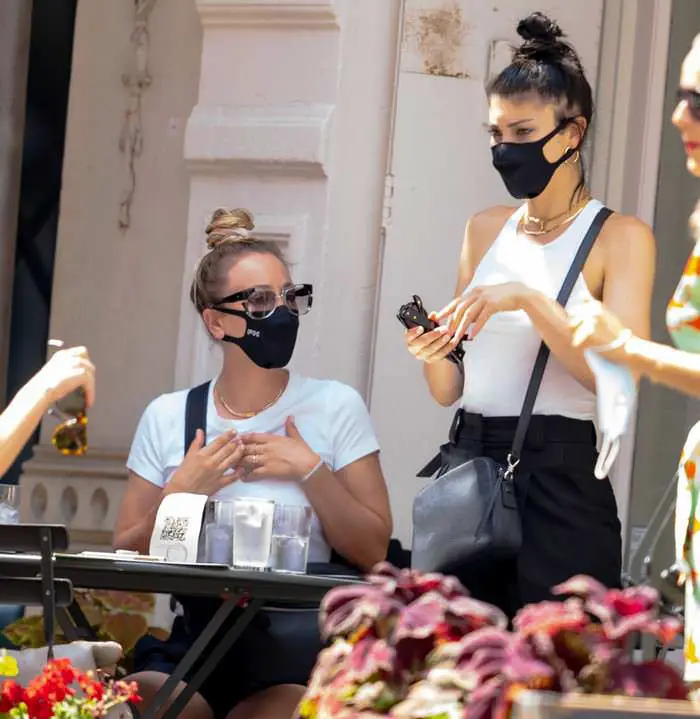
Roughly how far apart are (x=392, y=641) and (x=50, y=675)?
1.08m

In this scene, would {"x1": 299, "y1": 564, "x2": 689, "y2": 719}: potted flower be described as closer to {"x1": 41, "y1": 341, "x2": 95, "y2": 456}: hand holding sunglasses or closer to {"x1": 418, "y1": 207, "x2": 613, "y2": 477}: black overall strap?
{"x1": 418, "y1": 207, "x2": 613, "y2": 477}: black overall strap

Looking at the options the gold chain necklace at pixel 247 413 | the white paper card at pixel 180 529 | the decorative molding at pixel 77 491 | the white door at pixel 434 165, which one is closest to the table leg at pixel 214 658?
the white paper card at pixel 180 529

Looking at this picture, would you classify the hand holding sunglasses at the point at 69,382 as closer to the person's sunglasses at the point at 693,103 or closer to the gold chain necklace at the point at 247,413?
the gold chain necklace at the point at 247,413

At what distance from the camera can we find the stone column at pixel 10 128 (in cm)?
596

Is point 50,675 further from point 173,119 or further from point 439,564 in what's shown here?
point 173,119

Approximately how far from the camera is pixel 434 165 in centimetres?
518

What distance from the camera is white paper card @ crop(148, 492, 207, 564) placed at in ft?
12.0

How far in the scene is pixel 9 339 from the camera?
6.19 meters

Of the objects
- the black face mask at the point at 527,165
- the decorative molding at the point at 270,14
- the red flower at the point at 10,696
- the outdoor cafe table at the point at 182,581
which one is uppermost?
the decorative molding at the point at 270,14

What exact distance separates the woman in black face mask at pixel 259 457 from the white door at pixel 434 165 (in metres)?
0.80

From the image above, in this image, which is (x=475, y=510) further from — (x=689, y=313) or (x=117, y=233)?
(x=117, y=233)

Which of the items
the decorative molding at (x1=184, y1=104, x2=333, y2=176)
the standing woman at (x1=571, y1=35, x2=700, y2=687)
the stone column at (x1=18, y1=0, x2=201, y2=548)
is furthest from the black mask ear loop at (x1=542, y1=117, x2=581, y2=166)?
the stone column at (x1=18, y1=0, x2=201, y2=548)

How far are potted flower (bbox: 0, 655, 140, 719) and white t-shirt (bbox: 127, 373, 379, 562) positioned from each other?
1.31m

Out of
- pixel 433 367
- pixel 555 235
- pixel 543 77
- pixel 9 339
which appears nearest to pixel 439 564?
pixel 433 367
